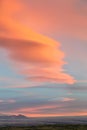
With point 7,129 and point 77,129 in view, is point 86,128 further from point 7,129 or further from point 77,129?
point 7,129

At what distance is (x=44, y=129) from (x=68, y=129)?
16.5 ft

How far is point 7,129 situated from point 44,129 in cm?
802

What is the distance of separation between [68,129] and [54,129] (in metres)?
3.14

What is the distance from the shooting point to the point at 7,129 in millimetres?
74062

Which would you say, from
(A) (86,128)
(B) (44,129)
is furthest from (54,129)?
(A) (86,128)

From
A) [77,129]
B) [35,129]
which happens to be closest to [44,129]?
[35,129]

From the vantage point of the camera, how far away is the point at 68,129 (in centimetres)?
7631

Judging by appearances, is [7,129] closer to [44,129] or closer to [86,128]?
[44,129]

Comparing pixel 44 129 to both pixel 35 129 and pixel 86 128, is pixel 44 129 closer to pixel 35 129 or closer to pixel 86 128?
pixel 35 129

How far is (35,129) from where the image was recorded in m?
76.5

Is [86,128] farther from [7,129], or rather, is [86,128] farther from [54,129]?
[7,129]

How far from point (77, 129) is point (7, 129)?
1418 cm

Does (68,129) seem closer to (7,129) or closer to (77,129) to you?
(77,129)

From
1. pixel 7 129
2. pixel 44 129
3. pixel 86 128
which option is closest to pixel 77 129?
pixel 86 128
